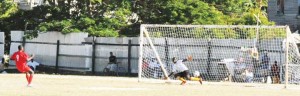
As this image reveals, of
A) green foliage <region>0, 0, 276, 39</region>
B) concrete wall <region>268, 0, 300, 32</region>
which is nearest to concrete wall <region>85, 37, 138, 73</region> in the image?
green foliage <region>0, 0, 276, 39</region>

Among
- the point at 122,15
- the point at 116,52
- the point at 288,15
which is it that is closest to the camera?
the point at 116,52

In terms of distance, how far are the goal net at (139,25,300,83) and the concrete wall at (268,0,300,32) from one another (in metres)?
14.2

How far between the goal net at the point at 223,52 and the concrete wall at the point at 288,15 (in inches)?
560

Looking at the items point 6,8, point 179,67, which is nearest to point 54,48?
point 6,8

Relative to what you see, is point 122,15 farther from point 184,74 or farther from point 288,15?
point 288,15

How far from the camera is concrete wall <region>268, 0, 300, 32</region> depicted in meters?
42.7

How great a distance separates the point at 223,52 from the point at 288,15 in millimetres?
15525

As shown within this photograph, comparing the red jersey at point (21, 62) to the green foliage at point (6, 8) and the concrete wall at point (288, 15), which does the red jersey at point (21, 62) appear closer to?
the green foliage at point (6, 8)

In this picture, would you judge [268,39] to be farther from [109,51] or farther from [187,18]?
[109,51]

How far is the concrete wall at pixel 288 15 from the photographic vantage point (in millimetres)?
42656

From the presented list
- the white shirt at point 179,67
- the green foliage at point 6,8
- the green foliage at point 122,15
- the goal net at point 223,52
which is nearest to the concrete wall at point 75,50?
the green foliage at point 122,15

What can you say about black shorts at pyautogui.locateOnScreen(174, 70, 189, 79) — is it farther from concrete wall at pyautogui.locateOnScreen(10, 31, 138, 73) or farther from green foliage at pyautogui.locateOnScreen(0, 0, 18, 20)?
green foliage at pyautogui.locateOnScreen(0, 0, 18, 20)

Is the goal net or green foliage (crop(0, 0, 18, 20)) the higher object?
green foliage (crop(0, 0, 18, 20))

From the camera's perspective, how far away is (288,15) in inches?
1708
